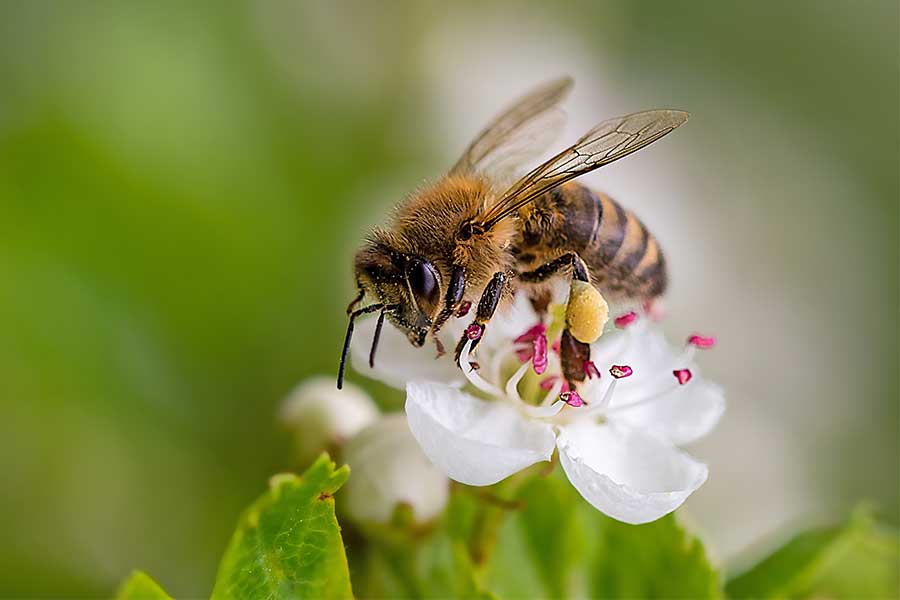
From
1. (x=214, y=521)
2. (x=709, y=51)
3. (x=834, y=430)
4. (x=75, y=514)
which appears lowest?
(x=834, y=430)

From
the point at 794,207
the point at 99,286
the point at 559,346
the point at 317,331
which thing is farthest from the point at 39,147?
the point at 794,207

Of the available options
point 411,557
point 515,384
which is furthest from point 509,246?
point 411,557

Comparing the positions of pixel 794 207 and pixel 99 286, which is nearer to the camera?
pixel 99 286

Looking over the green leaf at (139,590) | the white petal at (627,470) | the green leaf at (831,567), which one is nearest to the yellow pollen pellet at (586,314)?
the white petal at (627,470)

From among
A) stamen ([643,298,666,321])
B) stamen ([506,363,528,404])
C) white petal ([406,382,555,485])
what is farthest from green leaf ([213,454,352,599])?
stamen ([643,298,666,321])

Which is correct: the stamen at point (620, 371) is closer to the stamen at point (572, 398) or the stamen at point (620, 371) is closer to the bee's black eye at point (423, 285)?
the stamen at point (572, 398)

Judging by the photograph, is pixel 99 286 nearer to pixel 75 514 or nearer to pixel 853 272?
pixel 75 514
